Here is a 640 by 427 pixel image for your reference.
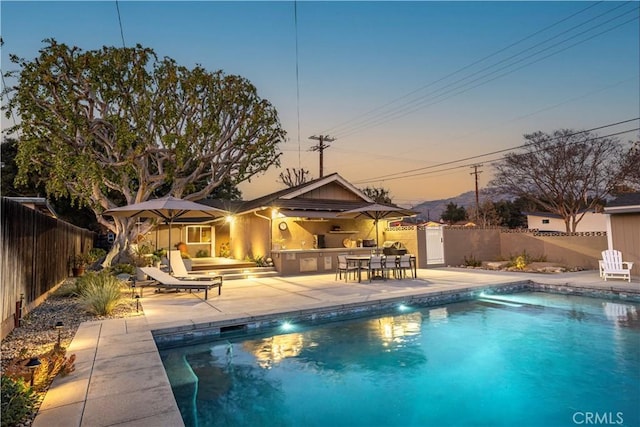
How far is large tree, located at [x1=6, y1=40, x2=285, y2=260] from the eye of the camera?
1327 cm

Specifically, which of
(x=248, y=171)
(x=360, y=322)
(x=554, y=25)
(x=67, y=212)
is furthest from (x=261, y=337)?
(x=67, y=212)

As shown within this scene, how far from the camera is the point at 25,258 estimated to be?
751 cm

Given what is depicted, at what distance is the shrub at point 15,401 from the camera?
10.6 feet

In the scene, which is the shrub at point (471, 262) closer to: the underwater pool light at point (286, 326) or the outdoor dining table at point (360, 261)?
the outdoor dining table at point (360, 261)

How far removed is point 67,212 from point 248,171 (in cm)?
1651

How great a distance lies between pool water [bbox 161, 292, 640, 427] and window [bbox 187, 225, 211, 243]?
1695cm

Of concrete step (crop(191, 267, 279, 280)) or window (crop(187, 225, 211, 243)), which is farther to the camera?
window (crop(187, 225, 211, 243))

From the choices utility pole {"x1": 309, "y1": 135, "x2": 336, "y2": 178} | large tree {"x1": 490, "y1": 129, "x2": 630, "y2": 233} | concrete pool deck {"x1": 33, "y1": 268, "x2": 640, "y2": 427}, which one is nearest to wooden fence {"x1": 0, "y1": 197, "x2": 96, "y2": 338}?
concrete pool deck {"x1": 33, "y1": 268, "x2": 640, "y2": 427}

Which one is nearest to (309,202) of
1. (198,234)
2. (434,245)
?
(434,245)

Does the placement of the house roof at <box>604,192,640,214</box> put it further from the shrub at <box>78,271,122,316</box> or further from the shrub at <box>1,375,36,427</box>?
the shrub at <box>1,375,36,427</box>

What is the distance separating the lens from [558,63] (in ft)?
55.6

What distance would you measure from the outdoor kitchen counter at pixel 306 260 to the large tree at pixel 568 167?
61.5 feet

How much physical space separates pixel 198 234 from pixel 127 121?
10.4 meters

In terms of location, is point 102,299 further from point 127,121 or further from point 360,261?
point 127,121
